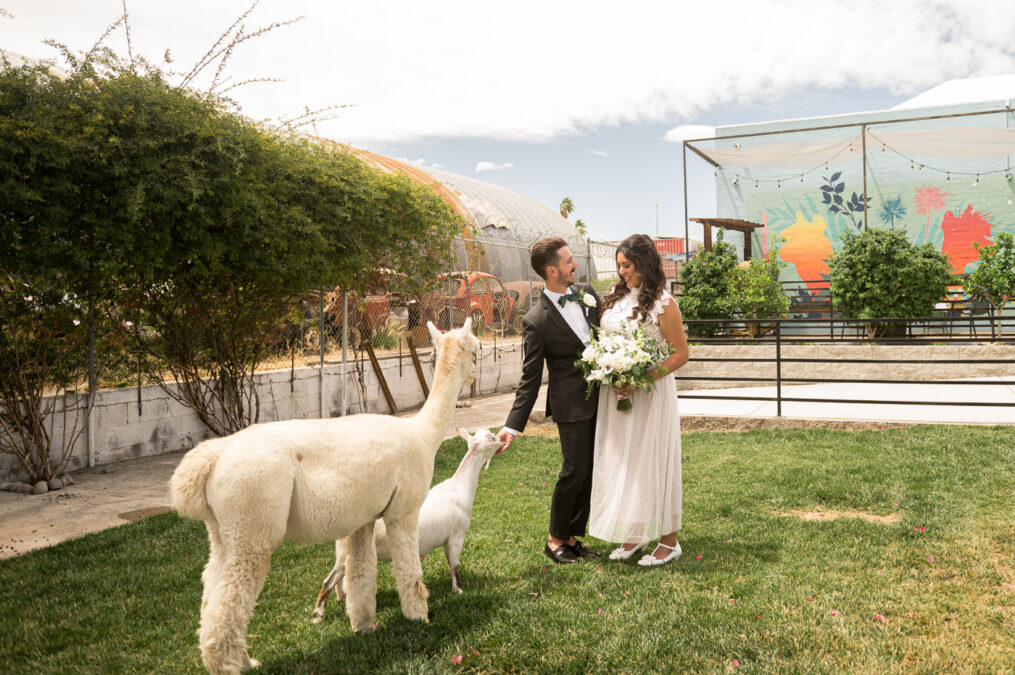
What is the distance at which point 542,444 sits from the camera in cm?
849

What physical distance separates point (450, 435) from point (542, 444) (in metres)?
1.25

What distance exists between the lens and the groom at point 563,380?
4.43 metres

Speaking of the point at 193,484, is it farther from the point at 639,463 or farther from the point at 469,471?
the point at 639,463

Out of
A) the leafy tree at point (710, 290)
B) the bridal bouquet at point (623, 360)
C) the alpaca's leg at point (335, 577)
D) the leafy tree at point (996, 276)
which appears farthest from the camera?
the leafy tree at point (710, 290)

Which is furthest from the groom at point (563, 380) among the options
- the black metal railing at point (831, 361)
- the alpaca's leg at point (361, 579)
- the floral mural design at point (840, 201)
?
the floral mural design at point (840, 201)

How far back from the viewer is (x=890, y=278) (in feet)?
50.3

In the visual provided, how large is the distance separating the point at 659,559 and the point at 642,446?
2.26 feet

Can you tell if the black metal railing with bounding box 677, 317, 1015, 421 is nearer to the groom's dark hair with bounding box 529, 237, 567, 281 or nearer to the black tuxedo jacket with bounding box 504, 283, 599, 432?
the black tuxedo jacket with bounding box 504, 283, 599, 432

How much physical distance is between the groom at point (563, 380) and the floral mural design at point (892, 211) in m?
18.4

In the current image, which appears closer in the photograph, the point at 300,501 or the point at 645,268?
the point at 300,501

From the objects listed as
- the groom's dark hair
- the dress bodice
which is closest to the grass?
the dress bodice

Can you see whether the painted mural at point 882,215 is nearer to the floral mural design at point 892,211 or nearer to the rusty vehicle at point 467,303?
the floral mural design at point 892,211

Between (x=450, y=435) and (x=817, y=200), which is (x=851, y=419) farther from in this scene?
(x=817, y=200)

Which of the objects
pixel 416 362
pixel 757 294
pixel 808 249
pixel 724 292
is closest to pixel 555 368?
pixel 416 362
